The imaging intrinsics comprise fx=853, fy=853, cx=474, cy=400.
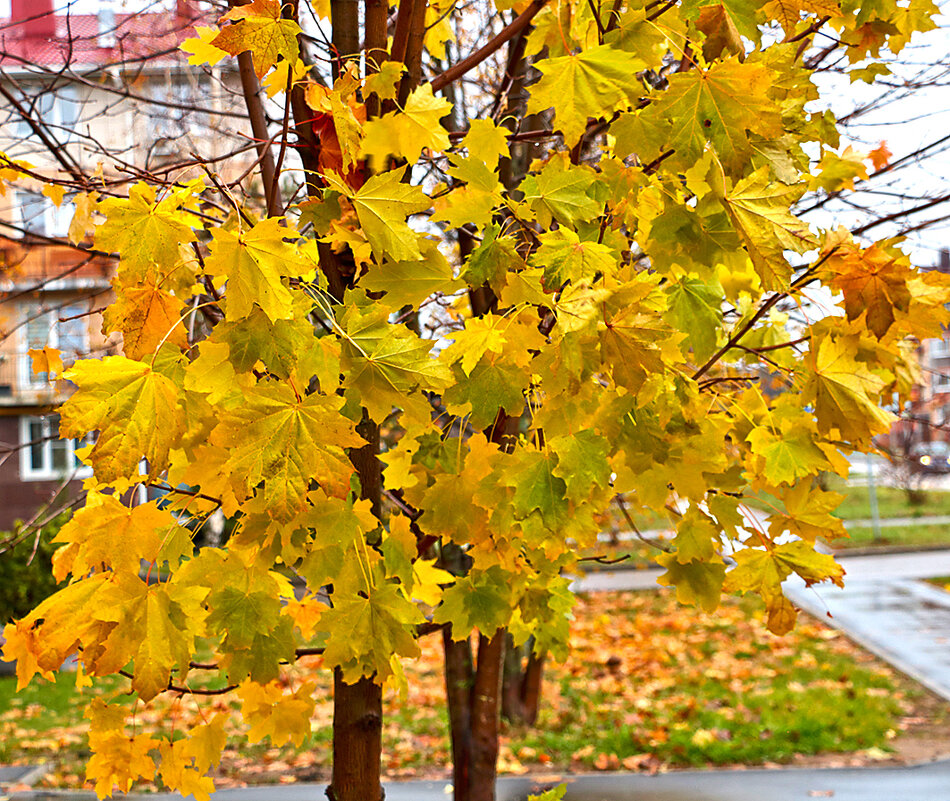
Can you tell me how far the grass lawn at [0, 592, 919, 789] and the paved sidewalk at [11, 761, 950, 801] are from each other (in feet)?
0.88

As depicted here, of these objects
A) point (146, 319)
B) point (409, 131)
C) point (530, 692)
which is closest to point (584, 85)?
point (409, 131)

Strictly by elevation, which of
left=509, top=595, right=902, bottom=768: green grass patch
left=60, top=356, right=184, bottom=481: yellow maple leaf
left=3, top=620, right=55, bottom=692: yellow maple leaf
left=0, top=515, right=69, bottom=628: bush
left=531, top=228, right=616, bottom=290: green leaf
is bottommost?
left=509, top=595, right=902, bottom=768: green grass patch

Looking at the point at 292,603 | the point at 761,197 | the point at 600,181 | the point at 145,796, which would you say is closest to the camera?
the point at 761,197

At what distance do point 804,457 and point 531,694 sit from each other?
4878 millimetres

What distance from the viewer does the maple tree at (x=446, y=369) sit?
4.44 ft

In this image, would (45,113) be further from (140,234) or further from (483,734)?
(483,734)

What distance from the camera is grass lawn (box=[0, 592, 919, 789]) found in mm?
5691

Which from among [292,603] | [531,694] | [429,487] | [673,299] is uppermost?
[673,299]

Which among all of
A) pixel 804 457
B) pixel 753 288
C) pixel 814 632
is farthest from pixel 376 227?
pixel 814 632

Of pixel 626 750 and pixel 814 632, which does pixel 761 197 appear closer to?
pixel 626 750

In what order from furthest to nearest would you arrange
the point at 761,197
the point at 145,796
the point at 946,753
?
the point at 946,753 → the point at 145,796 → the point at 761,197

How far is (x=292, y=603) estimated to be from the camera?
2186mm

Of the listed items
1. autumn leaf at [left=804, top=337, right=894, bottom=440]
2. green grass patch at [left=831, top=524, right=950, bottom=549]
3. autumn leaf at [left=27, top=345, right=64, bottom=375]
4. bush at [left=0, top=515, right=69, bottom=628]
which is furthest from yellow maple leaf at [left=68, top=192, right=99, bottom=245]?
green grass patch at [left=831, top=524, right=950, bottom=549]

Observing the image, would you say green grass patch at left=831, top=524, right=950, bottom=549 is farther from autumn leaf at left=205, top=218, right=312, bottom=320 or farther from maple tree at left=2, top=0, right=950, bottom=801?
autumn leaf at left=205, top=218, right=312, bottom=320
